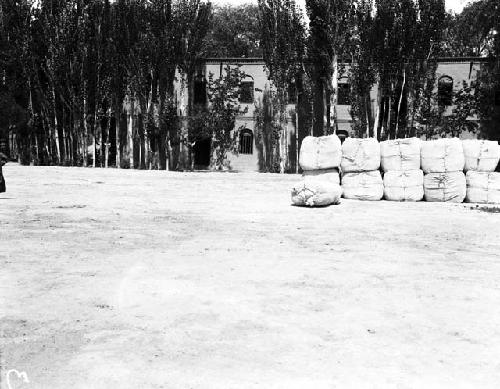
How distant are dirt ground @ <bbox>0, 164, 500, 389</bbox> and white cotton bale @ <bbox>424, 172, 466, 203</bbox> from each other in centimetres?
323

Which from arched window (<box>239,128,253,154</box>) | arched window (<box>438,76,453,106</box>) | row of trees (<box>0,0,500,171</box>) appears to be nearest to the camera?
row of trees (<box>0,0,500,171</box>)

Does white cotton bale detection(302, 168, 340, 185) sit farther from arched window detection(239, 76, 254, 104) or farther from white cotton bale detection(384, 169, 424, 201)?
arched window detection(239, 76, 254, 104)

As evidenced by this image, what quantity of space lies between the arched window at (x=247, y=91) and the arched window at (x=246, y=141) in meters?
1.56

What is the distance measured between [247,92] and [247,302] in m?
26.7

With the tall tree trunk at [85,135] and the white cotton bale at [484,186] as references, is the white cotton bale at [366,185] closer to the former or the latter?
the white cotton bale at [484,186]

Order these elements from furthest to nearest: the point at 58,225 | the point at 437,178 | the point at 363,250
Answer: the point at 437,178 < the point at 58,225 < the point at 363,250

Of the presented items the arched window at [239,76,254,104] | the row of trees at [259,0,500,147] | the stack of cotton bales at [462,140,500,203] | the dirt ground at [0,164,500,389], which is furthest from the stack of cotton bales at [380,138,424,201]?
the arched window at [239,76,254,104]

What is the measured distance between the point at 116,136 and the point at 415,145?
2173cm

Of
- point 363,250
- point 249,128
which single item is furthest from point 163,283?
point 249,128

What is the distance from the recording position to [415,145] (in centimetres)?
1428

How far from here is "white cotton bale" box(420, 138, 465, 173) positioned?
45.9 ft

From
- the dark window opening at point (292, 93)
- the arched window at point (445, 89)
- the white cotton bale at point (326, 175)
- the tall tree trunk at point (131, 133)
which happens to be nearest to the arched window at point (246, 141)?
the dark window opening at point (292, 93)

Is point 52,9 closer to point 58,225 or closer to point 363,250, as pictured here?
point 58,225

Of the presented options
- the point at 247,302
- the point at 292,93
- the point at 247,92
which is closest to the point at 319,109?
the point at 292,93
